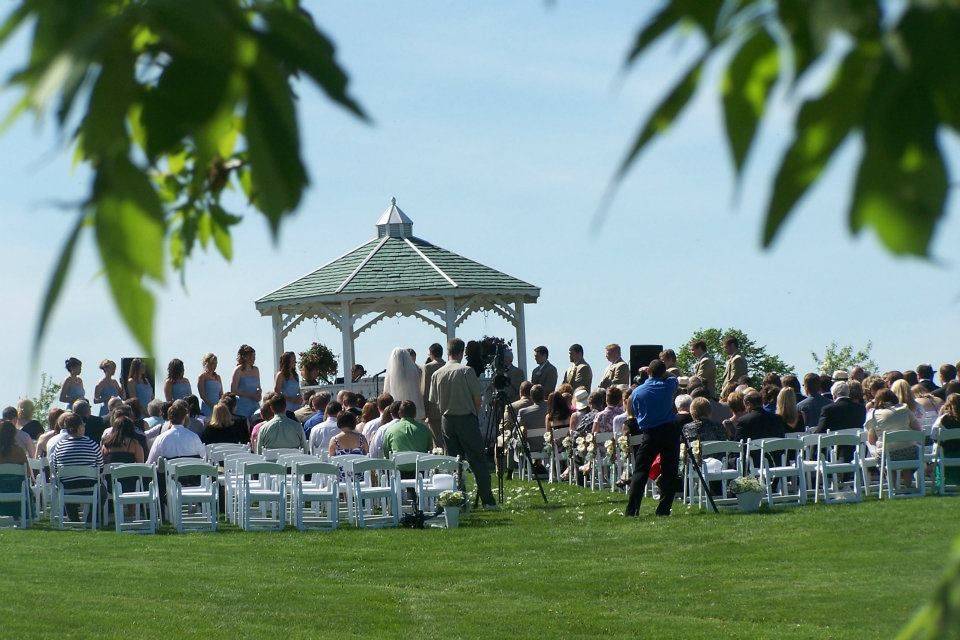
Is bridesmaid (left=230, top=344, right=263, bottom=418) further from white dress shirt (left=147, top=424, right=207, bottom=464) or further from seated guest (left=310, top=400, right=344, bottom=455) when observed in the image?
white dress shirt (left=147, top=424, right=207, bottom=464)

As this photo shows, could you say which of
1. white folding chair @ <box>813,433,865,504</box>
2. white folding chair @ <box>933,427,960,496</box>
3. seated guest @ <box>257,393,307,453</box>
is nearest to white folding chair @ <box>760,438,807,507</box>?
white folding chair @ <box>813,433,865,504</box>

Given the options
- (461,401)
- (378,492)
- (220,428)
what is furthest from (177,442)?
(461,401)

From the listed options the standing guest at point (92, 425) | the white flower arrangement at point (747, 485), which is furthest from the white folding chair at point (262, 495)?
the white flower arrangement at point (747, 485)

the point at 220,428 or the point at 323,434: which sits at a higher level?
the point at 220,428

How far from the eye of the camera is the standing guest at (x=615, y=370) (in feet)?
64.9

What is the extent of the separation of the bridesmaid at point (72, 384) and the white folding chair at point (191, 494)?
4846 millimetres

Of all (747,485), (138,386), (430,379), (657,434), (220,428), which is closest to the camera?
(657,434)

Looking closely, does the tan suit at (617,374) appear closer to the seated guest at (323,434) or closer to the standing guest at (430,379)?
the standing guest at (430,379)

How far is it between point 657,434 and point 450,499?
7.40 feet

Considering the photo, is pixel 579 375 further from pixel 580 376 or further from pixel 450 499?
Answer: pixel 450 499

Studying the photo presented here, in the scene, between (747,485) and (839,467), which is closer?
(747,485)

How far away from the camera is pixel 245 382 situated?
18.9 meters

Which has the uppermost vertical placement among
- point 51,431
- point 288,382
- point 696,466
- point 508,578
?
point 288,382

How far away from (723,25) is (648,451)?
43.7ft
